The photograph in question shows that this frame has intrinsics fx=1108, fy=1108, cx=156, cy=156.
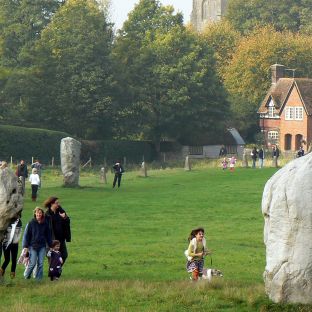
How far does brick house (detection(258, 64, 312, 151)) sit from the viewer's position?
121250mm

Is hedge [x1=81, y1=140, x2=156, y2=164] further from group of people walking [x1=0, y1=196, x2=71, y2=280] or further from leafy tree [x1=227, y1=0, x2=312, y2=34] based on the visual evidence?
leafy tree [x1=227, y1=0, x2=312, y2=34]

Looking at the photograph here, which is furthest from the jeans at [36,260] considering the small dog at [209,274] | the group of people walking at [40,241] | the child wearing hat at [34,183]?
the child wearing hat at [34,183]

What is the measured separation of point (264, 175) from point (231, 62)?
7007 cm

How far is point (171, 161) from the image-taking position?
10431 centimetres

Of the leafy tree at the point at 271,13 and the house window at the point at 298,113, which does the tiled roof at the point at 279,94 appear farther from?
the leafy tree at the point at 271,13

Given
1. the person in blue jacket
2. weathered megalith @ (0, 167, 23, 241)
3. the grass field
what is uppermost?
weathered megalith @ (0, 167, 23, 241)

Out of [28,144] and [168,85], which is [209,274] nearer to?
[28,144]

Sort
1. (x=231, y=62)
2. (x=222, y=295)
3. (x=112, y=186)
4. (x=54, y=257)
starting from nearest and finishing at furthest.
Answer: (x=222, y=295) < (x=54, y=257) < (x=112, y=186) < (x=231, y=62)

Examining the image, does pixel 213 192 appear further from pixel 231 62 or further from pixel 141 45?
pixel 231 62

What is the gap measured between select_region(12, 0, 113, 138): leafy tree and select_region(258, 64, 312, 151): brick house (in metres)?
28.3

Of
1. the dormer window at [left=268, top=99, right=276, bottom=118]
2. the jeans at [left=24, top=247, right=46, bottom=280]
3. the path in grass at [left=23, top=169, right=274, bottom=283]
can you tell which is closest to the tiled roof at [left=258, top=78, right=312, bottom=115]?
the dormer window at [left=268, top=99, right=276, bottom=118]

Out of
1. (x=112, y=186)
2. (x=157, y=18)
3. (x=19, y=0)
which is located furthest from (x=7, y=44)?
(x=112, y=186)

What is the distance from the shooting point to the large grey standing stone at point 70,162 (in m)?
59.8

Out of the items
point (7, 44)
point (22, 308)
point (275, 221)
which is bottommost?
point (22, 308)
